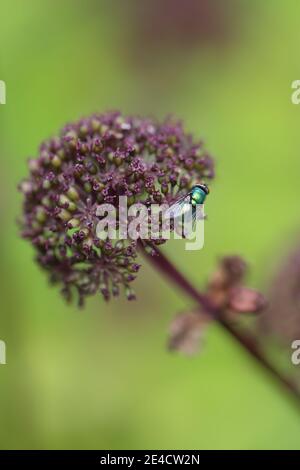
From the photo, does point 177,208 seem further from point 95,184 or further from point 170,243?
point 170,243

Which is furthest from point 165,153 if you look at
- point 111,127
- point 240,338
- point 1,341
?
point 1,341

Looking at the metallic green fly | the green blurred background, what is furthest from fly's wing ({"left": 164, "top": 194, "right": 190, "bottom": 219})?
the green blurred background

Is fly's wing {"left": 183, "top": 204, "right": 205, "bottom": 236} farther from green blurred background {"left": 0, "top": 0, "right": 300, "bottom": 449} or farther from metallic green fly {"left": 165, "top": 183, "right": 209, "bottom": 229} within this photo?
green blurred background {"left": 0, "top": 0, "right": 300, "bottom": 449}

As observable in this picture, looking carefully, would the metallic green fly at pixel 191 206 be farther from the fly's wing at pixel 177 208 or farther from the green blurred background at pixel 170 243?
the green blurred background at pixel 170 243

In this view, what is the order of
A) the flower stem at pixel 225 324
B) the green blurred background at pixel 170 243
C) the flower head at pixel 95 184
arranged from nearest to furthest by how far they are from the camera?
the flower head at pixel 95 184 < the flower stem at pixel 225 324 < the green blurred background at pixel 170 243

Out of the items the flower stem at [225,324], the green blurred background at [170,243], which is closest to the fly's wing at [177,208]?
the flower stem at [225,324]
